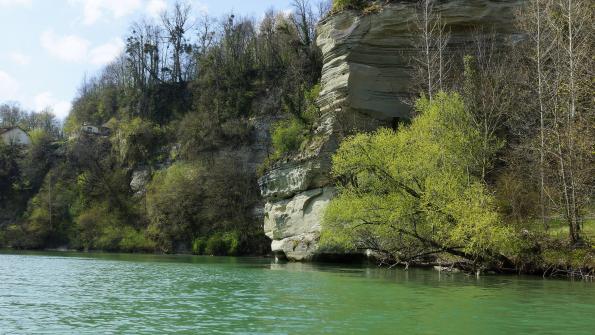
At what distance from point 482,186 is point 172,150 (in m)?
48.3

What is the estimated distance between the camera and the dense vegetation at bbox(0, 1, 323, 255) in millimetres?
55250

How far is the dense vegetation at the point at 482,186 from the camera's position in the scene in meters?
23.8

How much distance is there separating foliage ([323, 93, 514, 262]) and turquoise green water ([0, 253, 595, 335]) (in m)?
2.41

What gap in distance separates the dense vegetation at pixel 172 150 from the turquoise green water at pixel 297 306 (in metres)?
27.4

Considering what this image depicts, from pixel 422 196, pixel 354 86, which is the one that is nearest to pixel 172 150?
pixel 354 86

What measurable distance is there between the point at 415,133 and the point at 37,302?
18.4m

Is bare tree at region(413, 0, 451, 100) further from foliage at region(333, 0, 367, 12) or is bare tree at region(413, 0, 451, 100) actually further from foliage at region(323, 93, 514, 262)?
foliage at region(323, 93, 514, 262)

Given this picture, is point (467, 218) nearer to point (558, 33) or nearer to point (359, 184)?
point (359, 184)

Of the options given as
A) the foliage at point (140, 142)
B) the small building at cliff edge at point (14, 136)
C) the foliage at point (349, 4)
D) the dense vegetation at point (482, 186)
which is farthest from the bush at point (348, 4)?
the small building at cliff edge at point (14, 136)

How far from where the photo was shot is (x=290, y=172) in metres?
40.7

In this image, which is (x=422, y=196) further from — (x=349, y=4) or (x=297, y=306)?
(x=349, y=4)

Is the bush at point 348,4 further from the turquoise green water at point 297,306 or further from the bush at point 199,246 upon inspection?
the bush at point 199,246

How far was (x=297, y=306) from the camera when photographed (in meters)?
14.9

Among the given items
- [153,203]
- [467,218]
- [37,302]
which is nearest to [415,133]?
[467,218]
